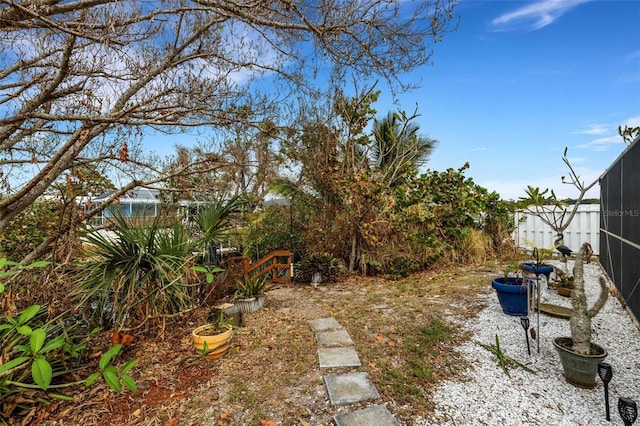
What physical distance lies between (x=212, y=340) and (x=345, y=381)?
4.04 ft

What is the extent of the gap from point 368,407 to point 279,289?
3.44 meters

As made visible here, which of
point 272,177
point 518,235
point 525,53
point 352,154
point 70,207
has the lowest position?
point 518,235

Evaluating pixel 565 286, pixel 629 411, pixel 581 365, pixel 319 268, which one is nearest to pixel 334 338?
pixel 581 365

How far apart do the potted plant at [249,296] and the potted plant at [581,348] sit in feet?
10.3

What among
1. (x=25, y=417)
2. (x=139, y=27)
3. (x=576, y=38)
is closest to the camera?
(x=25, y=417)

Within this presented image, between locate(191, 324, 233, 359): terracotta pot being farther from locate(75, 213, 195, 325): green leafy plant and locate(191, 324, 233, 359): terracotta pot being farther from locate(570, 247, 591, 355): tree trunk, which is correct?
locate(570, 247, 591, 355): tree trunk

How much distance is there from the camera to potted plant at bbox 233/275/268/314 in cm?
370

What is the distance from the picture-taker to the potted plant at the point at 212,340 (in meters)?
2.60

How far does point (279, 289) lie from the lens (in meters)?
5.20

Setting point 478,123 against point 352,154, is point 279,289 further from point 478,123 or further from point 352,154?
point 478,123

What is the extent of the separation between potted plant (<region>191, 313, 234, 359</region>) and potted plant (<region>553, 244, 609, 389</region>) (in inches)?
109

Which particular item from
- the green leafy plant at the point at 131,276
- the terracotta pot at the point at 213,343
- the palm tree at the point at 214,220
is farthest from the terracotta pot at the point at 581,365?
the palm tree at the point at 214,220

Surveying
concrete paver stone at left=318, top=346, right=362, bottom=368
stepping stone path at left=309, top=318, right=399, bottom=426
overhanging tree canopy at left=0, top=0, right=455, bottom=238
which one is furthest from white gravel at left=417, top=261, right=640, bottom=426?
overhanging tree canopy at left=0, top=0, right=455, bottom=238

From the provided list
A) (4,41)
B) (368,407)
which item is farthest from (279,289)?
(4,41)
